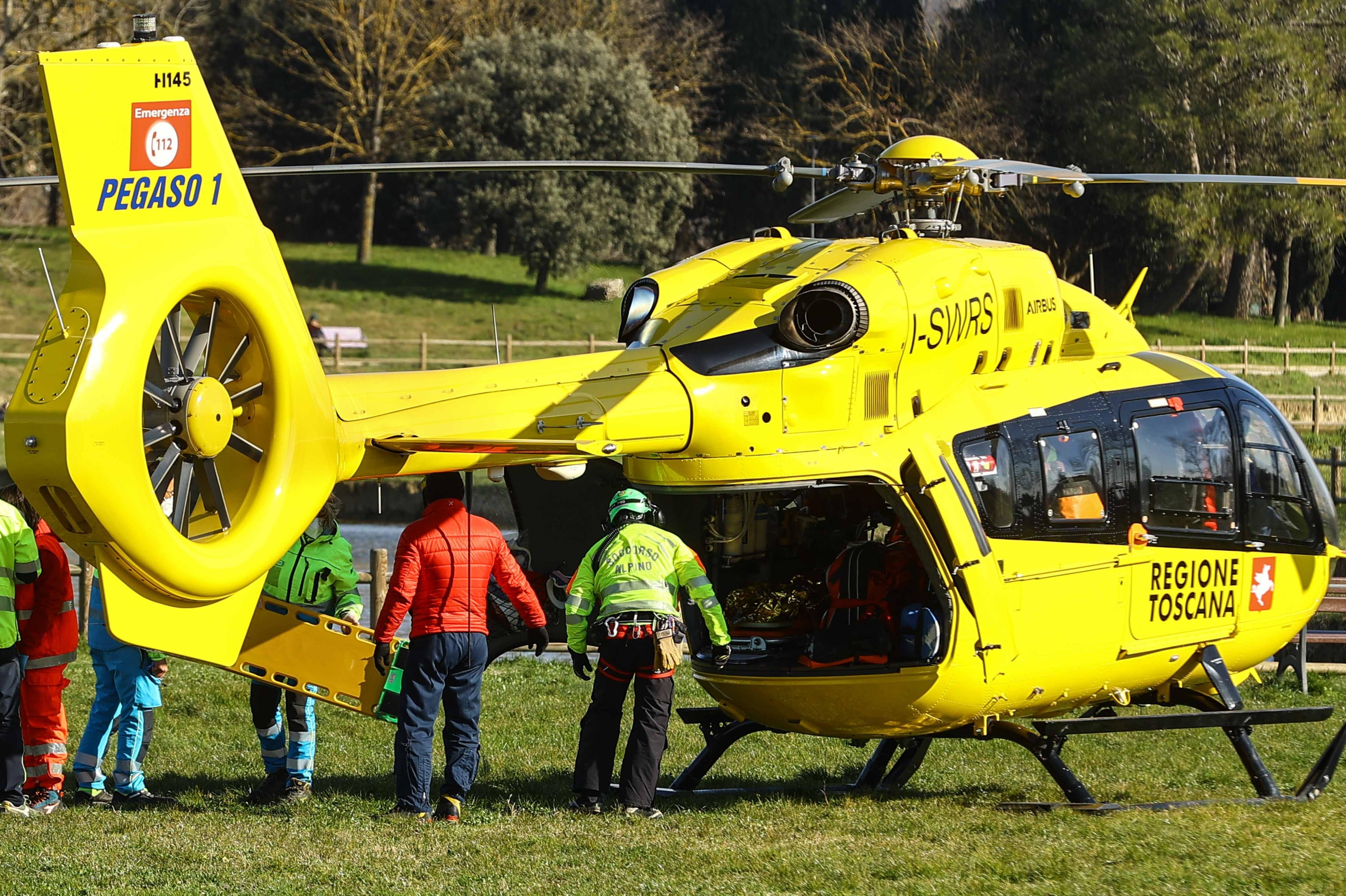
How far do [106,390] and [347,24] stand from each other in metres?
51.3

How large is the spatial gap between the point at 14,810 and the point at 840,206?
20.9 feet

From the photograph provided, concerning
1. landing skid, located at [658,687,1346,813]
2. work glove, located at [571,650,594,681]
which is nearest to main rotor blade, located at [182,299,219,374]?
work glove, located at [571,650,594,681]

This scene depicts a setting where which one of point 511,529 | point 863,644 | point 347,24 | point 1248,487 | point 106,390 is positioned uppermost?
point 347,24

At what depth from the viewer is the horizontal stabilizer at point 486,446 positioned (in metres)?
7.85

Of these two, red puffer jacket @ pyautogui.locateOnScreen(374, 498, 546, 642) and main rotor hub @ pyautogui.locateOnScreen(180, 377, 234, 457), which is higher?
main rotor hub @ pyautogui.locateOnScreen(180, 377, 234, 457)

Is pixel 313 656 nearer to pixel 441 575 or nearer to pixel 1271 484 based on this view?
pixel 441 575

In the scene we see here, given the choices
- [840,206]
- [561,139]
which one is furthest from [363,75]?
[840,206]

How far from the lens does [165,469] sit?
22.6 feet

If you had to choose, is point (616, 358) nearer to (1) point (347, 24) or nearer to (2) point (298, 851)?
(2) point (298, 851)

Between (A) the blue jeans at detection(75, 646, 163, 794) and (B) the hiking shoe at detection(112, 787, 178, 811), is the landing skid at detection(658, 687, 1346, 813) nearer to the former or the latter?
(B) the hiking shoe at detection(112, 787, 178, 811)

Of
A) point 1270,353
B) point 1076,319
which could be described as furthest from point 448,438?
point 1270,353

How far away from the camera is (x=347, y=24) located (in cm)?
5481

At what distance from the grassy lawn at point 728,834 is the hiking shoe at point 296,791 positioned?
20cm

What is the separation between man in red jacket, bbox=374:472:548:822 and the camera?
921 centimetres
